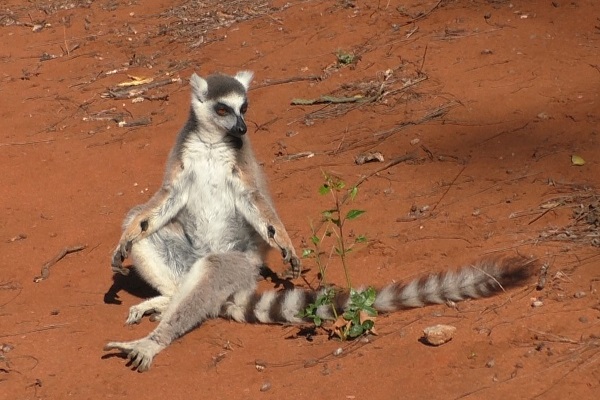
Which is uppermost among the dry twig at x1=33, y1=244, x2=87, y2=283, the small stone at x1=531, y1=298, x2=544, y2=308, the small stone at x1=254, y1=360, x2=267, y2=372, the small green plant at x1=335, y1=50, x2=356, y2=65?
the small stone at x1=531, y1=298, x2=544, y2=308

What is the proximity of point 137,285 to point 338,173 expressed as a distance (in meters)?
2.09

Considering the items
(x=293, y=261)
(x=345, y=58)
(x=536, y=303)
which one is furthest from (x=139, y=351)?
(x=345, y=58)

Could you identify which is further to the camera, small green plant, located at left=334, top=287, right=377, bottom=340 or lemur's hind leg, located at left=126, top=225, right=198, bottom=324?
lemur's hind leg, located at left=126, top=225, right=198, bottom=324

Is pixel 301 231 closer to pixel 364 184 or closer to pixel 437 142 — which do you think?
pixel 364 184

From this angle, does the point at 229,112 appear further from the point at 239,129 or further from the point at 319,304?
the point at 319,304

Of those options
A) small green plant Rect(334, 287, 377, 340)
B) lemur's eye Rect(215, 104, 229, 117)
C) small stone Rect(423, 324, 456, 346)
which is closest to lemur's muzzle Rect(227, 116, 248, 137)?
lemur's eye Rect(215, 104, 229, 117)

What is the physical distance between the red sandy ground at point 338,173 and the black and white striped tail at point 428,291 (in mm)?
92

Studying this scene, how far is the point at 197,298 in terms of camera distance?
611 centimetres

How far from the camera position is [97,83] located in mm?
11555

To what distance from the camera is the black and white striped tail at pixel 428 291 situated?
5.56 meters

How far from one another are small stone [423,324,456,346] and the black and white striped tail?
1.32ft

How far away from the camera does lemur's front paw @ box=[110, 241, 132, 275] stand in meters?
6.50

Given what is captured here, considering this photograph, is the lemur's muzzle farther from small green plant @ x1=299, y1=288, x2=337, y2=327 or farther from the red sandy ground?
small green plant @ x1=299, y1=288, x2=337, y2=327

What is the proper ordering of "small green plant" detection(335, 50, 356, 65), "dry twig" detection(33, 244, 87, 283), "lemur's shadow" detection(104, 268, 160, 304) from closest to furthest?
"lemur's shadow" detection(104, 268, 160, 304), "dry twig" detection(33, 244, 87, 283), "small green plant" detection(335, 50, 356, 65)
